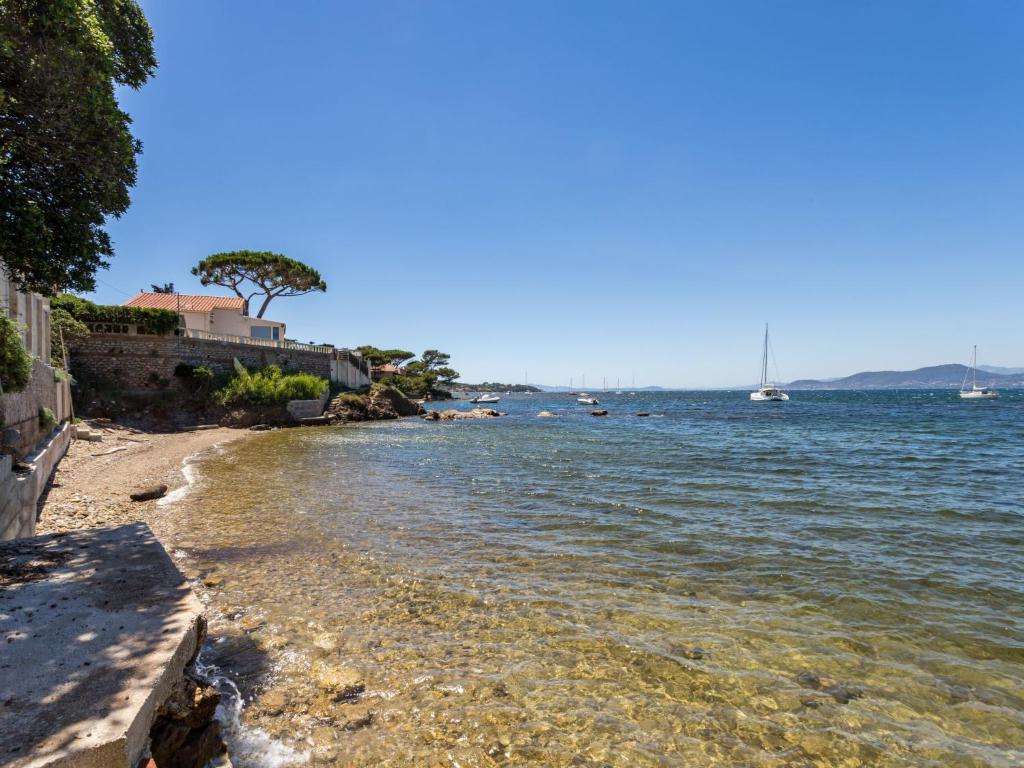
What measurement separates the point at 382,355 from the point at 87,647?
86.6 metres

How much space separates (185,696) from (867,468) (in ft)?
67.7

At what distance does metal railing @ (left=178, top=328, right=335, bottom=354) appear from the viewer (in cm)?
3493

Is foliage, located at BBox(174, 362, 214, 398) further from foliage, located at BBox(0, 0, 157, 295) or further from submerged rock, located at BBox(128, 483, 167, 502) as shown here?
foliage, located at BBox(0, 0, 157, 295)

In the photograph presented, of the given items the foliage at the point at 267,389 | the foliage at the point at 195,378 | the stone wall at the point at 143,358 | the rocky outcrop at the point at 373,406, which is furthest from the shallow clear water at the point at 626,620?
the rocky outcrop at the point at 373,406

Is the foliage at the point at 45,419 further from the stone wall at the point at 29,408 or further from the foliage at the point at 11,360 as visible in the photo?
the foliage at the point at 11,360

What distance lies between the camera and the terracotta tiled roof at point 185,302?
39469 mm

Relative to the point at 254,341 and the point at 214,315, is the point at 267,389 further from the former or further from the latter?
the point at 214,315

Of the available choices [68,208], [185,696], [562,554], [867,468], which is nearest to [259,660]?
[185,696]

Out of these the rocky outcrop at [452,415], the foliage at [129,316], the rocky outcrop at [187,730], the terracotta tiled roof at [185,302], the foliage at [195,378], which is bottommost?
the rocky outcrop at [452,415]

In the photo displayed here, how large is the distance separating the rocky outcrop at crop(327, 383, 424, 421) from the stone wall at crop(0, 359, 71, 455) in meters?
22.9

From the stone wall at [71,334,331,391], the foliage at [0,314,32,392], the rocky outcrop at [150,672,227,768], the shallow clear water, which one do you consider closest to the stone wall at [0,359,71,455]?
the foliage at [0,314,32,392]

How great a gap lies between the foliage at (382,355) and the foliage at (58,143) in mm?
70338

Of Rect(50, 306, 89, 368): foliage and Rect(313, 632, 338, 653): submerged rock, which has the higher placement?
Rect(50, 306, 89, 368): foliage

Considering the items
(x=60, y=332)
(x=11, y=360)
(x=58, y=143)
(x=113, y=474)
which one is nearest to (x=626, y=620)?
(x=58, y=143)
